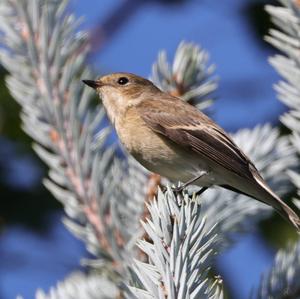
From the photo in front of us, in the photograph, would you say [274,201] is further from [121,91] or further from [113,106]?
[121,91]

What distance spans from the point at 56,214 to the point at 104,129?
68.2 inches

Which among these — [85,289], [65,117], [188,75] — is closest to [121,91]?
[188,75]

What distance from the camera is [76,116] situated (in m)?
2.79

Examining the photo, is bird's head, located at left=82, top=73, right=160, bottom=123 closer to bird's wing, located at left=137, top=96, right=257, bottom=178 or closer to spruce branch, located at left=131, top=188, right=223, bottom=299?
bird's wing, located at left=137, top=96, right=257, bottom=178

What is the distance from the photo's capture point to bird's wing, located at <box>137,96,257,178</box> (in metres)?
3.78

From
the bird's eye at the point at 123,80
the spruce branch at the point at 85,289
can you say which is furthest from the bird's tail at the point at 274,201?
the bird's eye at the point at 123,80

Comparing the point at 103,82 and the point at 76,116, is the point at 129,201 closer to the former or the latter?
the point at 76,116

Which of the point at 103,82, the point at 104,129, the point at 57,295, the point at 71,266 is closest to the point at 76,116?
the point at 104,129

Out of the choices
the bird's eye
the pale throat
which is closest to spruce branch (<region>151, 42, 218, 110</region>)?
the pale throat

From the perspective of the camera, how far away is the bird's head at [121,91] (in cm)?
452

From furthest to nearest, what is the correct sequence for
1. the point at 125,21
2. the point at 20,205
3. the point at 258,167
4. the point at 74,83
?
the point at 125,21 < the point at 20,205 < the point at 258,167 < the point at 74,83

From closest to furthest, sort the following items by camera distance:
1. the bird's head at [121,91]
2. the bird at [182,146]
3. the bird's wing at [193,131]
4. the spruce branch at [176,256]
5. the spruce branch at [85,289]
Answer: the spruce branch at [176,256] → the spruce branch at [85,289] → the bird at [182,146] → the bird's wing at [193,131] → the bird's head at [121,91]

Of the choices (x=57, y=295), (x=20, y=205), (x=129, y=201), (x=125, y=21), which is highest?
(x=125, y=21)

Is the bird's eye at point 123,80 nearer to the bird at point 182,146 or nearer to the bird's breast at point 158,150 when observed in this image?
the bird at point 182,146
